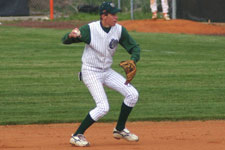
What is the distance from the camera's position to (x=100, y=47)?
7199 mm

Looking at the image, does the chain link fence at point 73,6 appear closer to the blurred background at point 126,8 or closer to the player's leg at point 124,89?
the blurred background at point 126,8

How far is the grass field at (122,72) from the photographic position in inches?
397

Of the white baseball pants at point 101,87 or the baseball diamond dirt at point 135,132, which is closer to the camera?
the white baseball pants at point 101,87

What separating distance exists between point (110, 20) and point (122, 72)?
6.40 meters

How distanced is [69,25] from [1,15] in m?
3.86

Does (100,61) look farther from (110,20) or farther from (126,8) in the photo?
(126,8)

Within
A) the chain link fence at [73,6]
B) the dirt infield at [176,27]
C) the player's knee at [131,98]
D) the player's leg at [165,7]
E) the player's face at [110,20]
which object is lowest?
the dirt infield at [176,27]

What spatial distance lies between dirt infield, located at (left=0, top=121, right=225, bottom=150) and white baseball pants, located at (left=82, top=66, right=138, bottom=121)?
479 mm

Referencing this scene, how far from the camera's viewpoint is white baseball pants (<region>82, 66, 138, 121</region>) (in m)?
7.21

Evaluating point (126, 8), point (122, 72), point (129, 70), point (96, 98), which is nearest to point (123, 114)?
point (96, 98)

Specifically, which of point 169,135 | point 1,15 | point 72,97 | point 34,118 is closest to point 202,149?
point 169,135

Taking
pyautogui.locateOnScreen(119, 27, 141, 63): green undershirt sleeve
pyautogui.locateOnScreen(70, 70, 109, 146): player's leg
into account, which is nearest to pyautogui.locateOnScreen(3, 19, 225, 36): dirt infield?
pyautogui.locateOnScreen(119, 27, 141, 63): green undershirt sleeve

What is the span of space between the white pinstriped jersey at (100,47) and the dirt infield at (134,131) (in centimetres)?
107

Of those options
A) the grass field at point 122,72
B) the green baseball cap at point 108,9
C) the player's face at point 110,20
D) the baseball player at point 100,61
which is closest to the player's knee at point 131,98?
the baseball player at point 100,61
